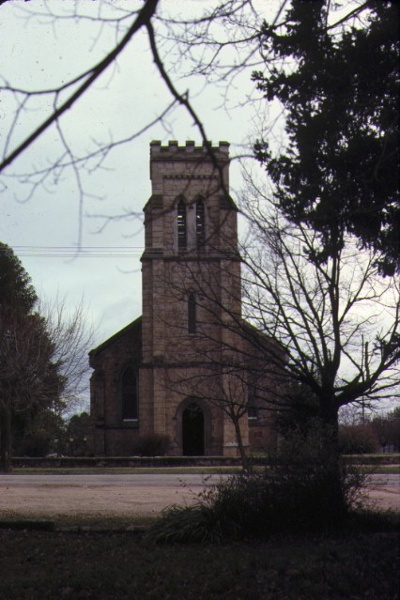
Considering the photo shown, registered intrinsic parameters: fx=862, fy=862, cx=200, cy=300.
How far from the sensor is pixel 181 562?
A: 9.55 metres

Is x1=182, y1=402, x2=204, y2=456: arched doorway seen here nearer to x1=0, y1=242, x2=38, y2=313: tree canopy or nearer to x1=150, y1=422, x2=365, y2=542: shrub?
x1=0, y1=242, x2=38, y2=313: tree canopy

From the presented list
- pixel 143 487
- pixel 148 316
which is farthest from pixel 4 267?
pixel 143 487

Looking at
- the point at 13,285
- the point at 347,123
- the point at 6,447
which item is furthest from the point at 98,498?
the point at 13,285

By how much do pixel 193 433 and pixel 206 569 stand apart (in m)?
34.4

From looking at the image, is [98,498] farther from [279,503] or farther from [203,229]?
[279,503]

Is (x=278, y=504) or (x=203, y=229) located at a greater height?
(x=203, y=229)

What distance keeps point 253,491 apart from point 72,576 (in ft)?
11.4

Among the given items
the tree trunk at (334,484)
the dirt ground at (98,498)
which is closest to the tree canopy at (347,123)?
the tree trunk at (334,484)

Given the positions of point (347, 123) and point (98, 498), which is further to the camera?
point (98, 498)

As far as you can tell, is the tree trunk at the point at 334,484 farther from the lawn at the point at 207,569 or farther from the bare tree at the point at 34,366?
the bare tree at the point at 34,366

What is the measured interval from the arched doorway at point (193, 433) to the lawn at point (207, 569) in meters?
31.9

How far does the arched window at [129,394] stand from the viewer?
45.6 metres

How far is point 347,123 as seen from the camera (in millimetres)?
10000

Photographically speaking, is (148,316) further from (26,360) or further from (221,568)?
(221,568)
